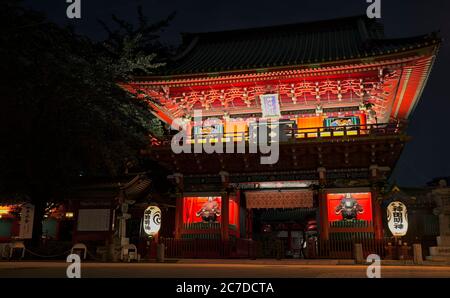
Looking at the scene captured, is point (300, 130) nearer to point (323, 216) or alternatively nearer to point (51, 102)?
point (323, 216)

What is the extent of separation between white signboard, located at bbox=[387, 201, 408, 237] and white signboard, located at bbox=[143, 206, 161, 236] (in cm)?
942

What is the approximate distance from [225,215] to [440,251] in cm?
867

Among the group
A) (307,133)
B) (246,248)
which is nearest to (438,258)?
(307,133)

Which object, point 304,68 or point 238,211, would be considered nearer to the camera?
point 304,68

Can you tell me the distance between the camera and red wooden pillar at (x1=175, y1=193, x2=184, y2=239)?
17.7 m

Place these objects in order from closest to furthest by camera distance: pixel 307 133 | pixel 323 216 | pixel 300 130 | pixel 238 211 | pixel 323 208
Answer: pixel 323 216
pixel 323 208
pixel 307 133
pixel 300 130
pixel 238 211

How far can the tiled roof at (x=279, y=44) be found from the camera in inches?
723

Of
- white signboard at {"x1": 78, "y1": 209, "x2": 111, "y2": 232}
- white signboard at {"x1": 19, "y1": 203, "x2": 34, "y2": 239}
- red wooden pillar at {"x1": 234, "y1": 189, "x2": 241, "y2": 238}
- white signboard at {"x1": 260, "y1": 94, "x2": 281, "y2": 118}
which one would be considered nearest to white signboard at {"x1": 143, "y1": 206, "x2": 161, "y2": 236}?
white signboard at {"x1": 78, "y1": 209, "x2": 111, "y2": 232}

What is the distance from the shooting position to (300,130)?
699 inches

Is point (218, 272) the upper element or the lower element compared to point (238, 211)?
lower

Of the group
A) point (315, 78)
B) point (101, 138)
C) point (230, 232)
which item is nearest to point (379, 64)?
point (315, 78)

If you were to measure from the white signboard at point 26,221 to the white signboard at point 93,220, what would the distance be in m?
2.81

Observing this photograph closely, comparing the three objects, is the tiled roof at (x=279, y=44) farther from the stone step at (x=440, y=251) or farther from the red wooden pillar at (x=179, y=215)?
the stone step at (x=440, y=251)

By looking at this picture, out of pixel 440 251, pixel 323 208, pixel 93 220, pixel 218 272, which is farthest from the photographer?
pixel 93 220
